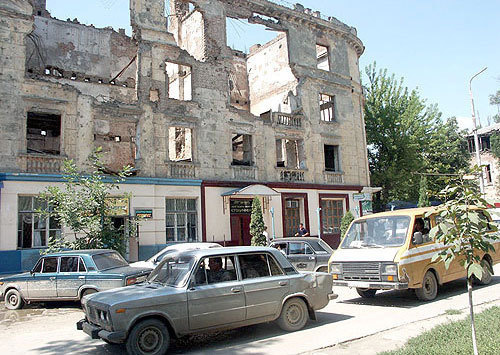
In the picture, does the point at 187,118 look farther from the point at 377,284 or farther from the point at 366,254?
the point at 377,284

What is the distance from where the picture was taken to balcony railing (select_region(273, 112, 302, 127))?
2467 cm

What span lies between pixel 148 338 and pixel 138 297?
0.64 metres

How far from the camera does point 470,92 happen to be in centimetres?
2531

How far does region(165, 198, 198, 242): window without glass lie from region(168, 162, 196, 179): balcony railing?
1141mm

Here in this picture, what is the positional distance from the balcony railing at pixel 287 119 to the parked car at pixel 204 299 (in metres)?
17.0

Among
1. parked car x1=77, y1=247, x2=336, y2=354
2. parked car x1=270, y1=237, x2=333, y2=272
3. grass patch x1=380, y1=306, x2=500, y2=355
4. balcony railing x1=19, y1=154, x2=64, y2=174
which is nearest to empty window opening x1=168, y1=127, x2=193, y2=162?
balcony railing x1=19, y1=154, x2=64, y2=174

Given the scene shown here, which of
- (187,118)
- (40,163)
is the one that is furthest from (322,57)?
(40,163)

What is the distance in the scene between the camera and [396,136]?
32.8 metres

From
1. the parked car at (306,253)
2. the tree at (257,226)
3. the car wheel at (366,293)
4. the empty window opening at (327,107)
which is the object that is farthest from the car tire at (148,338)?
the empty window opening at (327,107)

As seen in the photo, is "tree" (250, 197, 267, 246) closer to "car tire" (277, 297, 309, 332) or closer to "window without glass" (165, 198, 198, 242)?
"window without glass" (165, 198, 198, 242)

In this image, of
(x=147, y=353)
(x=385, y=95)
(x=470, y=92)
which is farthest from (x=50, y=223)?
(x=385, y=95)

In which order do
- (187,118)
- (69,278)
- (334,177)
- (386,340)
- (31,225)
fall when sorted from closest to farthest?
(386,340) → (69,278) → (31,225) → (187,118) → (334,177)

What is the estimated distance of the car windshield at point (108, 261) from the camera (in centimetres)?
1105

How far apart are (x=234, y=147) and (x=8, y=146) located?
45.6ft
